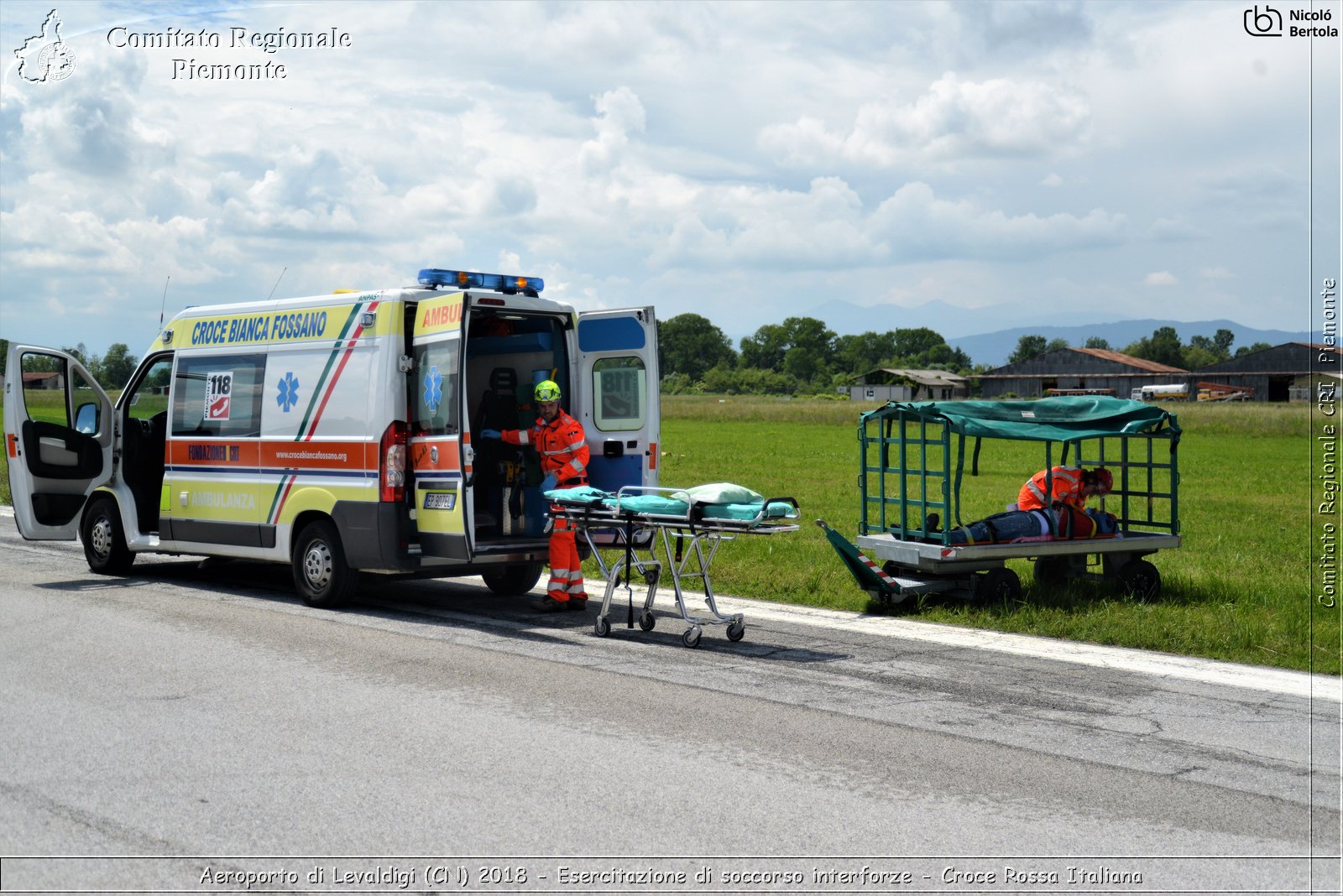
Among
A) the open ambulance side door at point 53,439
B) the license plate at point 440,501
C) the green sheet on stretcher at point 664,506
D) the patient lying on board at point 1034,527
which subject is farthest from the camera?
the open ambulance side door at point 53,439

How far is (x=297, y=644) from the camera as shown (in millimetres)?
9156

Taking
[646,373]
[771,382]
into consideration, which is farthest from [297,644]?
[771,382]

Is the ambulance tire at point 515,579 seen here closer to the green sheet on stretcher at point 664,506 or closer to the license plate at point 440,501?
the license plate at point 440,501

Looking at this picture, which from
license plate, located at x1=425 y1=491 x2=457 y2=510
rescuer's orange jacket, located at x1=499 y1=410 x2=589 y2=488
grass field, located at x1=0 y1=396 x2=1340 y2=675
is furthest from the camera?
rescuer's orange jacket, located at x1=499 y1=410 x2=589 y2=488

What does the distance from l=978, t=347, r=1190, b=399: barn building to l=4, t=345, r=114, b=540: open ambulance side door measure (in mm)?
93062

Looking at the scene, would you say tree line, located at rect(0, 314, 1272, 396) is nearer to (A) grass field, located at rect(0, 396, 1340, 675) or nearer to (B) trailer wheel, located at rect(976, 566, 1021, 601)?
(A) grass field, located at rect(0, 396, 1340, 675)

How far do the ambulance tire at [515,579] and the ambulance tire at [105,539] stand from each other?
3.97 m

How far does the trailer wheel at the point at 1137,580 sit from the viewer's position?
36.8 feet

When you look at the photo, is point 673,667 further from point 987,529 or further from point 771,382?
point 771,382

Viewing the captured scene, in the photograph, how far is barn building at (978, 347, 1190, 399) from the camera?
10169 centimetres

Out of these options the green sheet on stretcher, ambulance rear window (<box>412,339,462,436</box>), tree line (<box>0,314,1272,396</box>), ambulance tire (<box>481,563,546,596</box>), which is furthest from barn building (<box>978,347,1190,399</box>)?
the green sheet on stretcher

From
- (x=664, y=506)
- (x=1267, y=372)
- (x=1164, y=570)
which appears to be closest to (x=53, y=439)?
(x=664, y=506)

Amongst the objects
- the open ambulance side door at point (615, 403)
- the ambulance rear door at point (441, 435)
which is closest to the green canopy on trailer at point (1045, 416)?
the open ambulance side door at point (615, 403)

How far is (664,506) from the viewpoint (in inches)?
360
